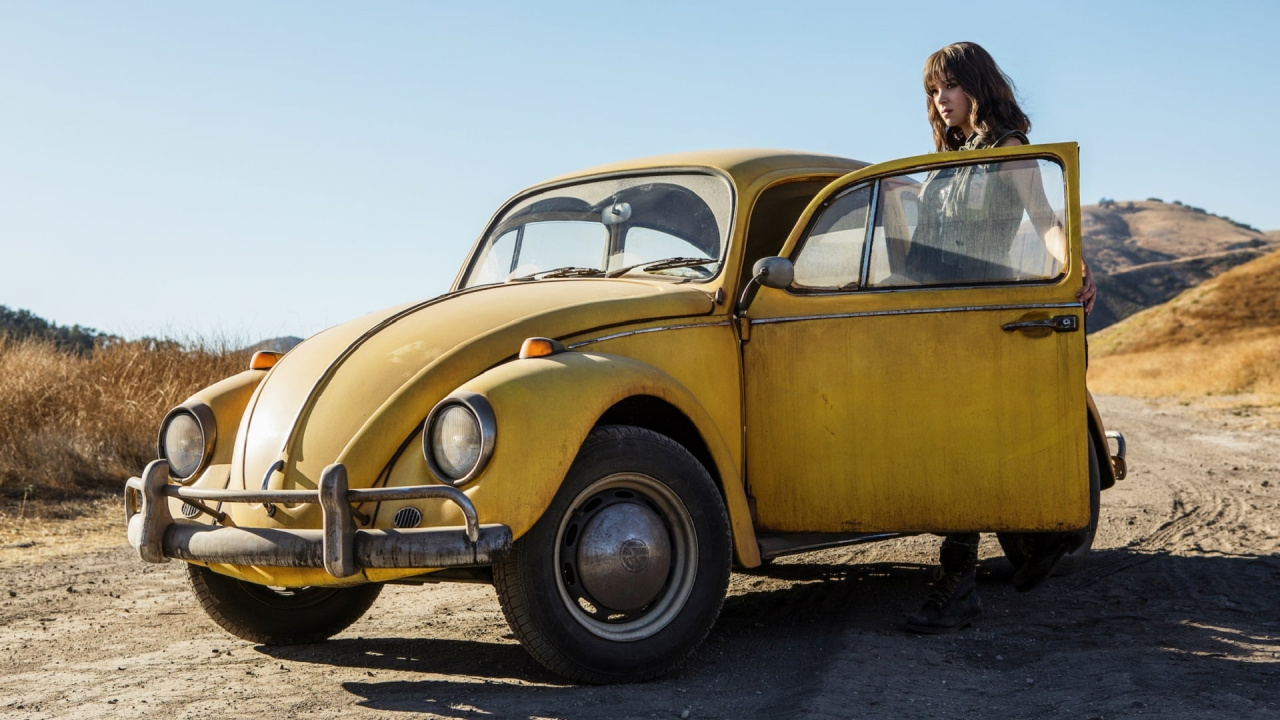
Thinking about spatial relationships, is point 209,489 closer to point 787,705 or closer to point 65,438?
point 787,705

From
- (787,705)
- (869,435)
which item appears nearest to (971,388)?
(869,435)

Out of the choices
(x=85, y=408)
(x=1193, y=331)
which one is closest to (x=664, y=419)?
(x=85, y=408)

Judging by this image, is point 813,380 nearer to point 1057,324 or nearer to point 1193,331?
point 1057,324

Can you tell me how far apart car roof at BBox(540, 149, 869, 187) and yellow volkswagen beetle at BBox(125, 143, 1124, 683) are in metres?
0.03

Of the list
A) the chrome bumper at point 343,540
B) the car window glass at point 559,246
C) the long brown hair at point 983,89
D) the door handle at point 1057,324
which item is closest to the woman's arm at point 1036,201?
the door handle at point 1057,324

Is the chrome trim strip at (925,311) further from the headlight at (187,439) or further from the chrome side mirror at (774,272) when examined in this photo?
the headlight at (187,439)

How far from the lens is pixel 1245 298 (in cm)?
4944

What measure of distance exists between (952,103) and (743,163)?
0.96m

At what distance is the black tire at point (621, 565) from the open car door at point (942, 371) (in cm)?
66

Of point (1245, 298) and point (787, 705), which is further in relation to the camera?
point (1245, 298)

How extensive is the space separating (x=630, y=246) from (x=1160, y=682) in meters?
2.72

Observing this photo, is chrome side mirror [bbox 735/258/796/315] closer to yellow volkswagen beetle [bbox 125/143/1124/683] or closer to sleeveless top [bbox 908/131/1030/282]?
yellow volkswagen beetle [bbox 125/143/1124/683]

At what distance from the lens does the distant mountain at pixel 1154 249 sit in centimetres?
9675

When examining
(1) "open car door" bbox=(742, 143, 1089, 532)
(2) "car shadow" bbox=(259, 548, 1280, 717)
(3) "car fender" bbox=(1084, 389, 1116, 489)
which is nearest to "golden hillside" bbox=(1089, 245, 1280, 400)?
(3) "car fender" bbox=(1084, 389, 1116, 489)
